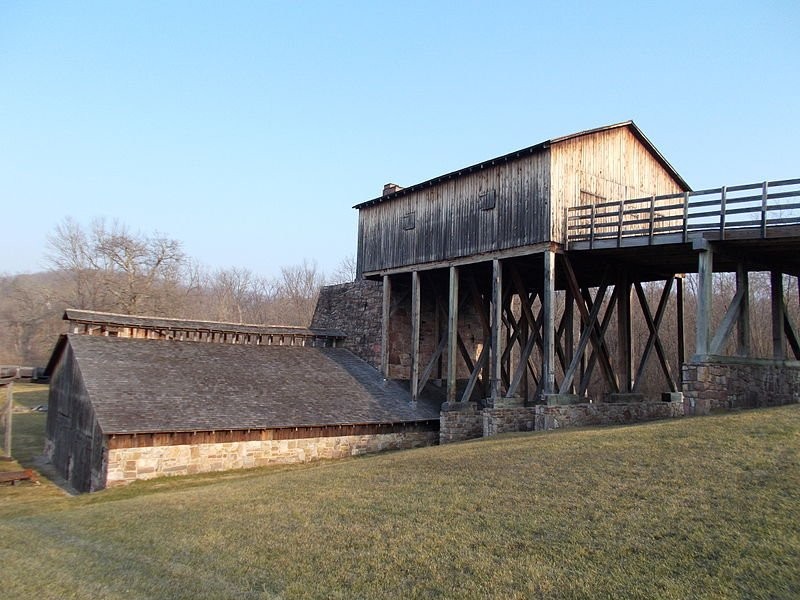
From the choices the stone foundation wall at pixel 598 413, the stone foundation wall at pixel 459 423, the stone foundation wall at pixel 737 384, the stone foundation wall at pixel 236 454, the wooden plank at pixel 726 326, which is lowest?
the stone foundation wall at pixel 236 454

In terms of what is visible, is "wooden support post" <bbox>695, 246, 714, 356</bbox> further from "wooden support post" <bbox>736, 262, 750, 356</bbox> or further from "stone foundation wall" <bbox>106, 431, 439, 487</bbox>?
"stone foundation wall" <bbox>106, 431, 439, 487</bbox>

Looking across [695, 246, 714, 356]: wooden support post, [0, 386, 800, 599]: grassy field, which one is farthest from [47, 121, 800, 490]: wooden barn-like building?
[0, 386, 800, 599]: grassy field

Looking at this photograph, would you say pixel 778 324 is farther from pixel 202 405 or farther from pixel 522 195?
pixel 202 405

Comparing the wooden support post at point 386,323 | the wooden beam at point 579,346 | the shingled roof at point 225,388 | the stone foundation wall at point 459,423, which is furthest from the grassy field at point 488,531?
the wooden support post at point 386,323

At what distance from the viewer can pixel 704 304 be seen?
590 inches

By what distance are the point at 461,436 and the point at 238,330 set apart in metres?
10.0

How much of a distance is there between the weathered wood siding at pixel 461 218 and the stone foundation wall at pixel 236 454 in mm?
6804

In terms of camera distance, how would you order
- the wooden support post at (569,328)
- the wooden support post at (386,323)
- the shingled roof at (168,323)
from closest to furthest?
the shingled roof at (168,323), the wooden support post at (569,328), the wooden support post at (386,323)

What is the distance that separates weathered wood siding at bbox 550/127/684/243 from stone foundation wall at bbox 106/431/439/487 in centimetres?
922

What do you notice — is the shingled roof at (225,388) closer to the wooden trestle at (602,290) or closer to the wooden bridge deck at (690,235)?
the wooden trestle at (602,290)

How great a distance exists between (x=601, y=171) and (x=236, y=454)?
14363 mm

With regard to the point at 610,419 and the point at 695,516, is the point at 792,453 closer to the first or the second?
the point at 695,516

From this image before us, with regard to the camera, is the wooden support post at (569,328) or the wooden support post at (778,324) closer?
the wooden support post at (778,324)

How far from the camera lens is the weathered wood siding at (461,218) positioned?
61.7 ft
